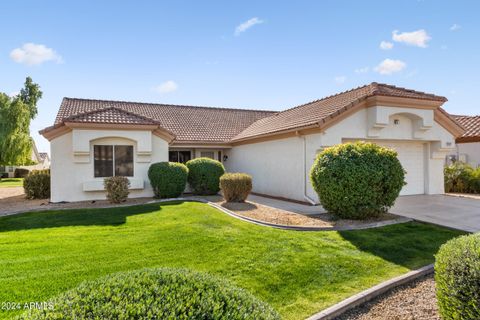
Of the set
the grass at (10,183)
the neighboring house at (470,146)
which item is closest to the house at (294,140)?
the neighboring house at (470,146)

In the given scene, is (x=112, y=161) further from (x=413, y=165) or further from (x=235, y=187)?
(x=413, y=165)

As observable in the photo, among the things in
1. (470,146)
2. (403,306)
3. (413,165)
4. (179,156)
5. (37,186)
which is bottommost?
(403,306)

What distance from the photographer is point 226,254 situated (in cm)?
655

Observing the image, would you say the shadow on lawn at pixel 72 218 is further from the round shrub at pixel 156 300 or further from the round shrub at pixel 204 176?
the round shrub at pixel 156 300

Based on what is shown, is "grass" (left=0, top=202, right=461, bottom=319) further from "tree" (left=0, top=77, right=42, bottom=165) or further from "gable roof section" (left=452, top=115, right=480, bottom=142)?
"tree" (left=0, top=77, right=42, bottom=165)

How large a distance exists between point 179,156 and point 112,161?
592 centimetres

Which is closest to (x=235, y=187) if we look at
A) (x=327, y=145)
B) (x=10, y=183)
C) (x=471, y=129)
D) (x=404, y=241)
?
(x=327, y=145)

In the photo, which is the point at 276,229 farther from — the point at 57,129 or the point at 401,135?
the point at 57,129

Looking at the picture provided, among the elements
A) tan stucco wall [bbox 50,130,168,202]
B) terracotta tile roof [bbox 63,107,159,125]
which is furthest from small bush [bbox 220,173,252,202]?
terracotta tile roof [bbox 63,107,159,125]

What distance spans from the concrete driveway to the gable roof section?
7.54 m

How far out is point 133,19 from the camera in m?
13.8

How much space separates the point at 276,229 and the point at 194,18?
35.6ft

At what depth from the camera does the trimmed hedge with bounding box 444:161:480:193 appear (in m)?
16.6

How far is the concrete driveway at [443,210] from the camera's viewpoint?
9523 millimetres
